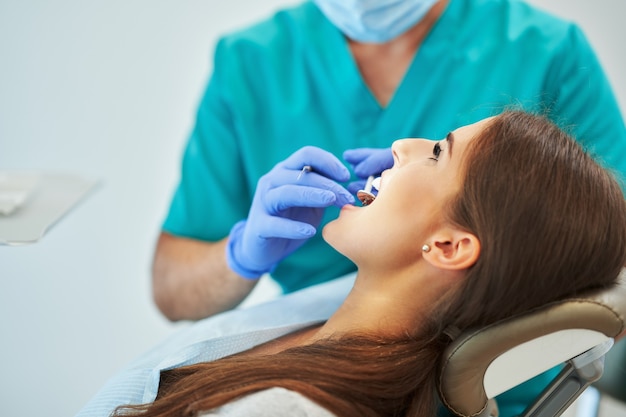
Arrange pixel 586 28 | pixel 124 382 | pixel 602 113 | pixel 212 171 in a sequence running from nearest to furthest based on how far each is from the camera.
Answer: pixel 124 382
pixel 602 113
pixel 212 171
pixel 586 28

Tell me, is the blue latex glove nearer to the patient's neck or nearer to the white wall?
the patient's neck

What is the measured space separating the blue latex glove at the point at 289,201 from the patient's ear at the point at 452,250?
0.17 metres

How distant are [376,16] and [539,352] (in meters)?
0.70

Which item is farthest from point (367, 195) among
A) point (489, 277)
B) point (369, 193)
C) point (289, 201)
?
point (489, 277)

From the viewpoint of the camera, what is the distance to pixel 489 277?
0.91 m

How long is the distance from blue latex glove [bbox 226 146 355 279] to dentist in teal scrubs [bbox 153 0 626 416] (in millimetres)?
95

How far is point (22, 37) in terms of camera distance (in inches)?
76.8

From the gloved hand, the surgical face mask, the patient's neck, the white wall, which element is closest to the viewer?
the patient's neck

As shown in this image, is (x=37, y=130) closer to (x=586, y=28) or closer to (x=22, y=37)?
(x=22, y=37)

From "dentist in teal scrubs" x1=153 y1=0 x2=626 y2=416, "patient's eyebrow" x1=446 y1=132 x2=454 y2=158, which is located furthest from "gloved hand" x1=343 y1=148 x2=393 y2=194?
"patient's eyebrow" x1=446 y1=132 x2=454 y2=158

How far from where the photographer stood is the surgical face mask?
1297 millimetres

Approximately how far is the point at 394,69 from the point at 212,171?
414 millimetres

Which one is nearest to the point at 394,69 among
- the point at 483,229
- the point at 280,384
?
the point at 483,229

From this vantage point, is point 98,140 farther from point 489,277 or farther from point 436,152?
point 489,277
